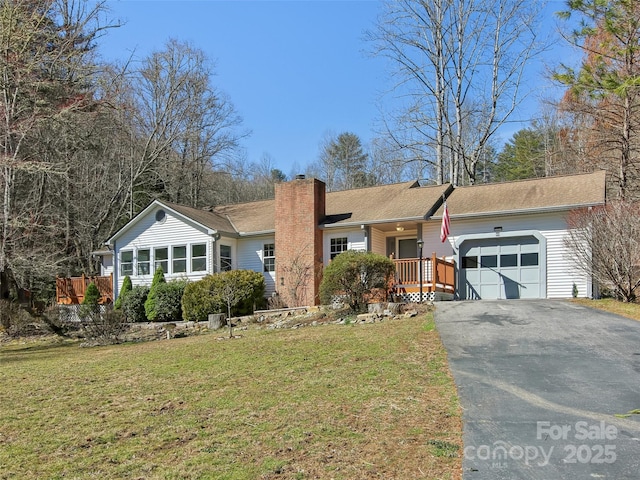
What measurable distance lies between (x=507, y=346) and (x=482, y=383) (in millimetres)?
2496

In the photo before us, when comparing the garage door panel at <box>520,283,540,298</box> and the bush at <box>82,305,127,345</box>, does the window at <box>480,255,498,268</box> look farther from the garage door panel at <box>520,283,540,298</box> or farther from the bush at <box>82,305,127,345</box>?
the bush at <box>82,305,127,345</box>

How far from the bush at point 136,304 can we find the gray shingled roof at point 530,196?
11785 mm

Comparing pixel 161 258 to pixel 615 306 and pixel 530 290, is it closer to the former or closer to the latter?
pixel 530 290

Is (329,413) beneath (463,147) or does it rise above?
beneath

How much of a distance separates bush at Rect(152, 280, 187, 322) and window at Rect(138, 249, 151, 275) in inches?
106

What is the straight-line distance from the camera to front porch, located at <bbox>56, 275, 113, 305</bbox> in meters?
22.7

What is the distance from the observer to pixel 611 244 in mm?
13078

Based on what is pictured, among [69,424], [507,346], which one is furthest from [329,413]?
[507,346]

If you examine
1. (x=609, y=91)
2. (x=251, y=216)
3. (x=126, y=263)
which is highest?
(x=609, y=91)

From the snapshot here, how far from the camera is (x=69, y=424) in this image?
5828 millimetres

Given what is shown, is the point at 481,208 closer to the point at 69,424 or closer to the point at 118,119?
the point at 69,424

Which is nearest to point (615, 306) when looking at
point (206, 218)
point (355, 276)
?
point (355, 276)

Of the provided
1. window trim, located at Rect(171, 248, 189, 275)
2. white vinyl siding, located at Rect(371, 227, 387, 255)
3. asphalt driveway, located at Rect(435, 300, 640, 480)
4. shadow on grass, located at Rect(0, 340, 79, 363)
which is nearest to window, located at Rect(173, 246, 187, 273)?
window trim, located at Rect(171, 248, 189, 275)

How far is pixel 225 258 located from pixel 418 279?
8.24m
